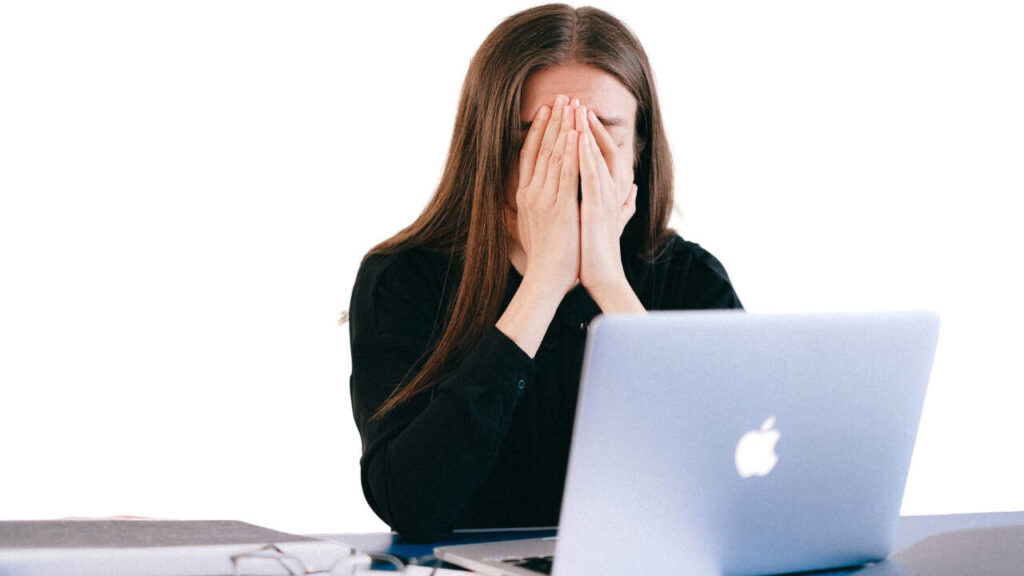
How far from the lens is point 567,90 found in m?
1.59

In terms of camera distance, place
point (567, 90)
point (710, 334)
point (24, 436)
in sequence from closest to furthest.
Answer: point (710, 334) → point (567, 90) → point (24, 436)

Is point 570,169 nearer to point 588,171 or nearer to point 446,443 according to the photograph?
point 588,171

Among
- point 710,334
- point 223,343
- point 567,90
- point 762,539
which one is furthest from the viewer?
point 223,343

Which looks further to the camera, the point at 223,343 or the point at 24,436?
the point at 223,343

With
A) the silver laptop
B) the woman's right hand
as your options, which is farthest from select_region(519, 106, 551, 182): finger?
the silver laptop

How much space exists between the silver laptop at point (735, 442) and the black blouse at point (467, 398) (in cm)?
23

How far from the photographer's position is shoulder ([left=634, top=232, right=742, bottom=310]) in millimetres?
1793

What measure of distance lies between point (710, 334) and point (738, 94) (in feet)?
8.87

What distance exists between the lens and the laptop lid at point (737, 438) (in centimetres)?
87

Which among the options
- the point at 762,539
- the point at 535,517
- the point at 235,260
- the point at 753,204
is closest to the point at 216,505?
the point at 235,260

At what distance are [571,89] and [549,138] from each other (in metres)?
0.09

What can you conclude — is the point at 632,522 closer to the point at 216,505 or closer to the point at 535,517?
the point at 535,517

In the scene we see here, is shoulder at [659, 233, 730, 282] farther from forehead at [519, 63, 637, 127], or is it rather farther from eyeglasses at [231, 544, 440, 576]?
eyeglasses at [231, 544, 440, 576]

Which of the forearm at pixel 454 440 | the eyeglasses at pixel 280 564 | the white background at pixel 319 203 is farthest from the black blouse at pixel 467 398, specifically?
the white background at pixel 319 203
